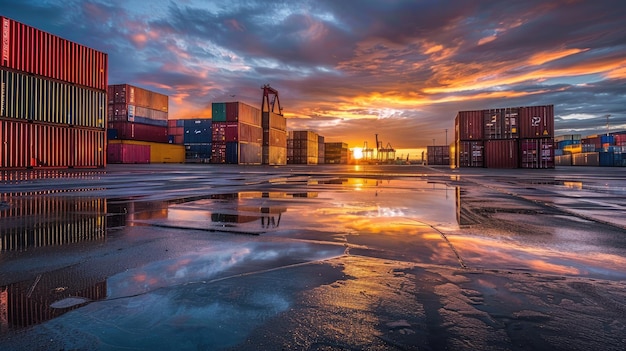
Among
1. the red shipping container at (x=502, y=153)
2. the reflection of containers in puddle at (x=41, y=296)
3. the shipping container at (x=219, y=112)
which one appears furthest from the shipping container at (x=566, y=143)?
the reflection of containers in puddle at (x=41, y=296)

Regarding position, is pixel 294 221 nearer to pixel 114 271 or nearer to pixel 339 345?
pixel 114 271

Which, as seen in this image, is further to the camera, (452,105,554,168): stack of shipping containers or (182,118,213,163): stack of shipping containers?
(182,118,213,163): stack of shipping containers

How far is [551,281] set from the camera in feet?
9.27

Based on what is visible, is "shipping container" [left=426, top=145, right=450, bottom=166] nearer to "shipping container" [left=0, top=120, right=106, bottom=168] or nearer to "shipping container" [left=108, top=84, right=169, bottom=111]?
"shipping container" [left=108, top=84, right=169, bottom=111]

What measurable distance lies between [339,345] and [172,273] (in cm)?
181

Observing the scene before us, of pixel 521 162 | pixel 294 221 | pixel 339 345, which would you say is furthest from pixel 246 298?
pixel 521 162

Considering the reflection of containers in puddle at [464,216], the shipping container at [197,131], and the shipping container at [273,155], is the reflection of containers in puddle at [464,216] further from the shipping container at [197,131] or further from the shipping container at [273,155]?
the shipping container at [197,131]

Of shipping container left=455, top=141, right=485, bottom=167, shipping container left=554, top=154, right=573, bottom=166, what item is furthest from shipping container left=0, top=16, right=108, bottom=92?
shipping container left=554, top=154, right=573, bottom=166

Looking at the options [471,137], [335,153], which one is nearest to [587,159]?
[471,137]

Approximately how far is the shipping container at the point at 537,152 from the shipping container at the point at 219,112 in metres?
43.8

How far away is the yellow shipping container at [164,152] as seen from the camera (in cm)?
5295

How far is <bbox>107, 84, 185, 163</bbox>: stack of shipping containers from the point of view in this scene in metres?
49.2

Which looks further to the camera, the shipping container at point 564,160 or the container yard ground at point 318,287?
the shipping container at point 564,160

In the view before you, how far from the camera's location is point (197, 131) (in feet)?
222
